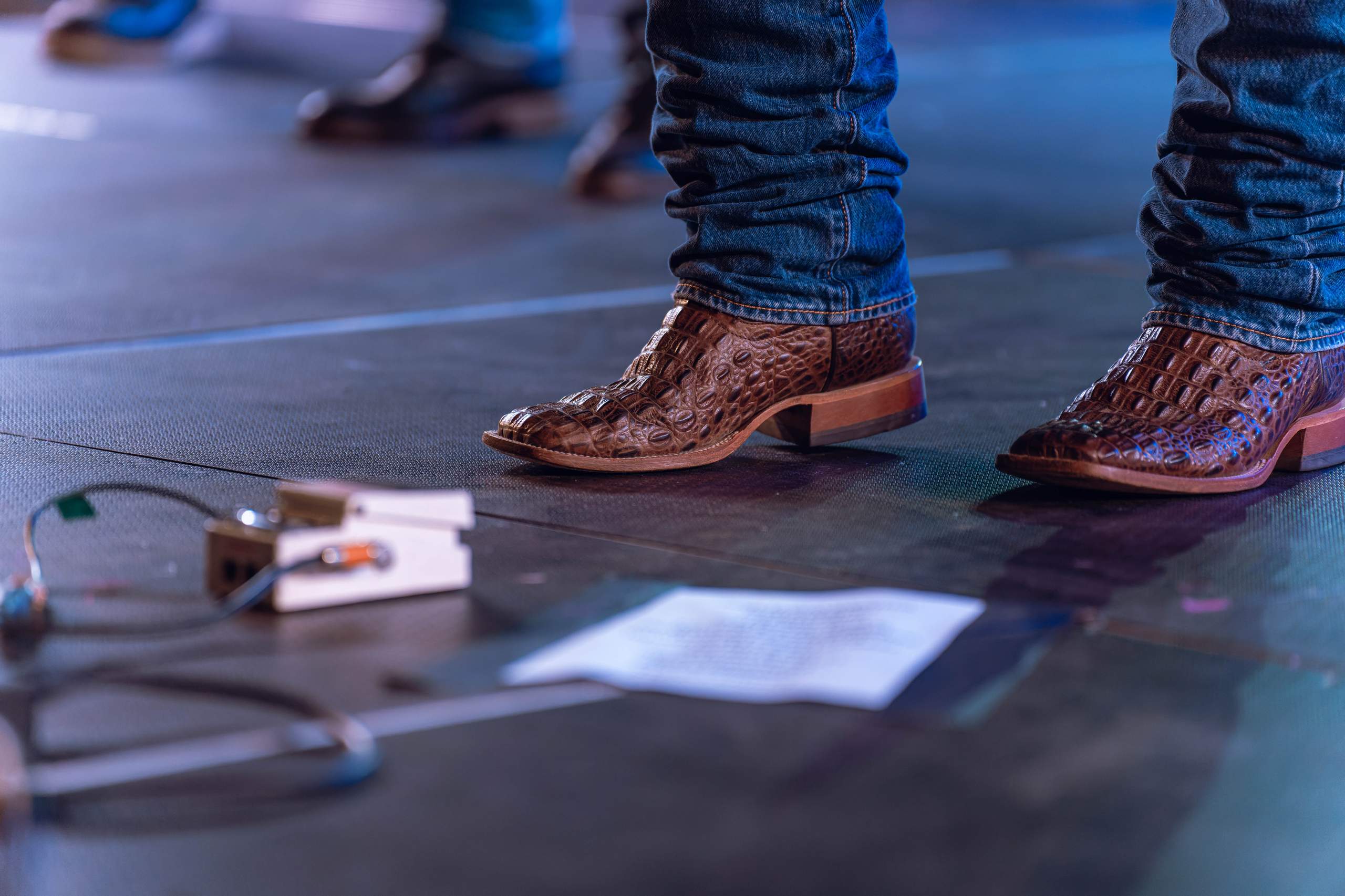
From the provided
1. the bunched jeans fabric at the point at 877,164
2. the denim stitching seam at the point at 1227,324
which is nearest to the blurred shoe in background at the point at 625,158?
the bunched jeans fabric at the point at 877,164

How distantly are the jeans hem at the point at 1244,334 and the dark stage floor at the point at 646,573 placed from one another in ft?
0.36

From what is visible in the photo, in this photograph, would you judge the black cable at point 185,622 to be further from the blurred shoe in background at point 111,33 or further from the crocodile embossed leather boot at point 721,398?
the blurred shoe in background at point 111,33

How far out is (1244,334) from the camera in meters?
1.23

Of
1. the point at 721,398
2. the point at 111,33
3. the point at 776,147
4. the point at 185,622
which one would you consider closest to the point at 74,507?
the point at 185,622

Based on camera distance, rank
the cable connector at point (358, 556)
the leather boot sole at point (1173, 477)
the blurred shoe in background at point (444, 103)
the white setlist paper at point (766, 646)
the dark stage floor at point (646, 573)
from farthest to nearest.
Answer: the blurred shoe in background at point (444, 103), the leather boot sole at point (1173, 477), the cable connector at point (358, 556), the white setlist paper at point (766, 646), the dark stage floor at point (646, 573)

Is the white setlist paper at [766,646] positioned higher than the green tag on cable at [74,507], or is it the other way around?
the green tag on cable at [74,507]

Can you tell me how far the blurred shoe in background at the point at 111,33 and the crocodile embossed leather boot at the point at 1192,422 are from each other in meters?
3.28

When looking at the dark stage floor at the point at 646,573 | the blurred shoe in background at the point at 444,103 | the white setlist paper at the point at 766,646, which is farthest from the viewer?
the blurred shoe in background at the point at 444,103

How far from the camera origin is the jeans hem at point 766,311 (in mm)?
1289

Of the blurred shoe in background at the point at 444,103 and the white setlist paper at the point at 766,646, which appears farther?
the blurred shoe in background at the point at 444,103

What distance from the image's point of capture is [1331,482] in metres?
1.25

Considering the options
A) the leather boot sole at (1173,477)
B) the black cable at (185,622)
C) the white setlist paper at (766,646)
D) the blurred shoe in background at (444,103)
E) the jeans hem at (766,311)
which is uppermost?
the blurred shoe in background at (444,103)

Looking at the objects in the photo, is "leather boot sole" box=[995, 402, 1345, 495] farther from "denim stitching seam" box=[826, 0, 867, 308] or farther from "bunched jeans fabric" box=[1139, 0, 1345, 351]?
"denim stitching seam" box=[826, 0, 867, 308]

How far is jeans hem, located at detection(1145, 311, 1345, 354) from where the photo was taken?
48.3 inches
